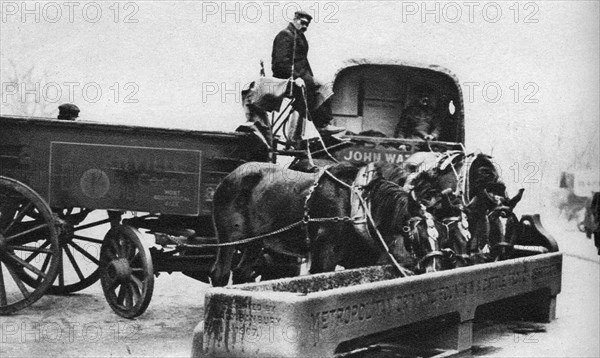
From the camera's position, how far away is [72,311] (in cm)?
859

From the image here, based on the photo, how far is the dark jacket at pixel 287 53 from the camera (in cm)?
912

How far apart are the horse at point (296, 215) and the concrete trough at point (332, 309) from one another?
725 millimetres

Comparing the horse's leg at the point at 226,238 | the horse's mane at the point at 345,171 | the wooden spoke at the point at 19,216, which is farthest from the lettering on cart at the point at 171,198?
the horse's mane at the point at 345,171

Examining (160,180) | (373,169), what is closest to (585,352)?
(373,169)

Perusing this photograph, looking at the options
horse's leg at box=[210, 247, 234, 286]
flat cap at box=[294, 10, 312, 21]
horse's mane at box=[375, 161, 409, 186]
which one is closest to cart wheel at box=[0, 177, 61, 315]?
horse's leg at box=[210, 247, 234, 286]

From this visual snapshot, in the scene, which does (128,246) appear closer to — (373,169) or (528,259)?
(373,169)

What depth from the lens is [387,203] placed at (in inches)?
285

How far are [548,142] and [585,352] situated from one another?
9.80ft

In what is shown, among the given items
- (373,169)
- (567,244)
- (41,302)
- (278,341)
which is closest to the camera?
(278,341)

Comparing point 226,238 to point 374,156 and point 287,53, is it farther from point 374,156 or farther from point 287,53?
point 374,156

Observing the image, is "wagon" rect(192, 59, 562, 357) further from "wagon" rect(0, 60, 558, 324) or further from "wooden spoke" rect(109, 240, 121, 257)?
"wooden spoke" rect(109, 240, 121, 257)

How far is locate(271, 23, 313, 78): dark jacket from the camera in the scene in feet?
29.9

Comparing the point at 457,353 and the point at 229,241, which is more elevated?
the point at 229,241

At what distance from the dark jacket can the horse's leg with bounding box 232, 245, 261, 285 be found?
6.44 feet
